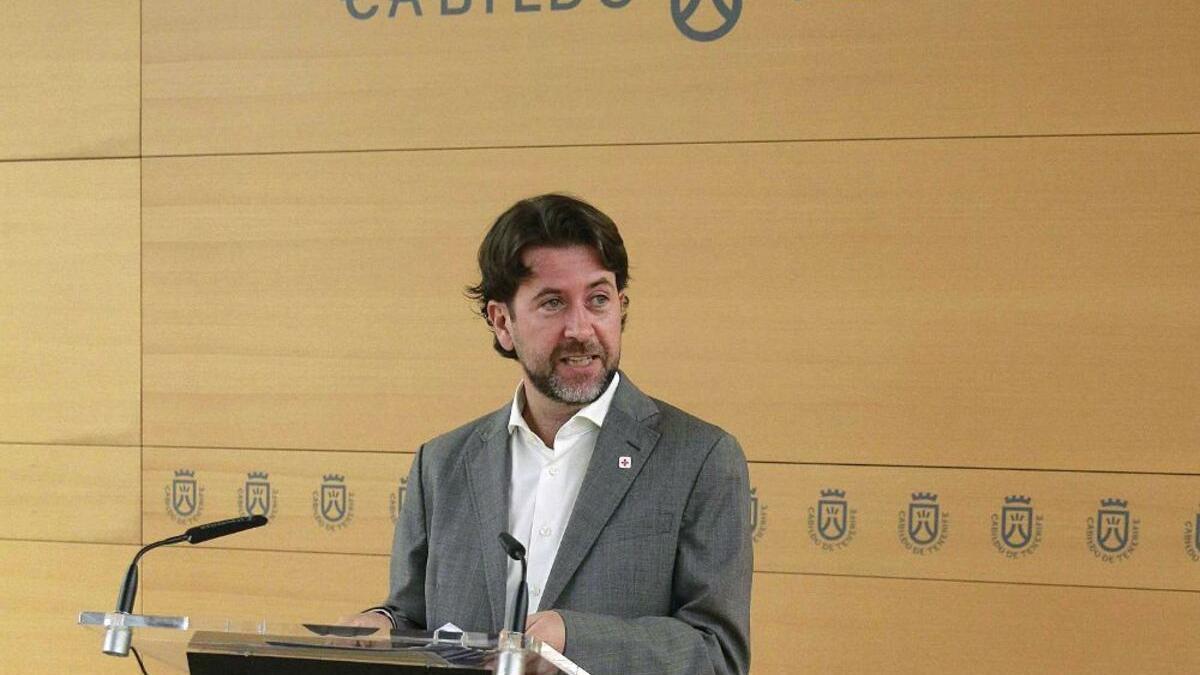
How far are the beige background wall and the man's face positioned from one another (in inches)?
60.3

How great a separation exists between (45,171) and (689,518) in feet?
9.50

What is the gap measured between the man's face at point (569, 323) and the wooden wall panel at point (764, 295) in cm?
152

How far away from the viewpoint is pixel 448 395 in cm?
412

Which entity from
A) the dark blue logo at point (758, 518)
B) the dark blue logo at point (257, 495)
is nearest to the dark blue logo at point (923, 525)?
the dark blue logo at point (758, 518)

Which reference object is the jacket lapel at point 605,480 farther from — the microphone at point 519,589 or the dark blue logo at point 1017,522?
the dark blue logo at point 1017,522

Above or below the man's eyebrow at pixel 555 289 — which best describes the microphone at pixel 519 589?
below

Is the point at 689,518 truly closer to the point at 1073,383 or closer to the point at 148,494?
the point at 1073,383

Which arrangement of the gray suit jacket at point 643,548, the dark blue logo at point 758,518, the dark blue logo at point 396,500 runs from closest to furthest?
the gray suit jacket at point 643,548 < the dark blue logo at point 758,518 < the dark blue logo at point 396,500

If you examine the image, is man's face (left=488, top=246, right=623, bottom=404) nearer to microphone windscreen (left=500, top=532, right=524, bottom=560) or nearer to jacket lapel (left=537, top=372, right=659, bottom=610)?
jacket lapel (left=537, top=372, right=659, bottom=610)

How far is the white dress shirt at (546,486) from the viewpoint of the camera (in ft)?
8.08

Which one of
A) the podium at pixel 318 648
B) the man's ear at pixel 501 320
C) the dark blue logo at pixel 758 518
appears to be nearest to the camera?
the podium at pixel 318 648

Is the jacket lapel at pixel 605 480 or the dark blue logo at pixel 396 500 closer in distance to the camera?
the jacket lapel at pixel 605 480

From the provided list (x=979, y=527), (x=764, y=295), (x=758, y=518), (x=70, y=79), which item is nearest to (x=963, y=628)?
(x=979, y=527)

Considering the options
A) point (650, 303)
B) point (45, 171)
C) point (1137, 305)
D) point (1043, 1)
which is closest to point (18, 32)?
point (45, 171)
